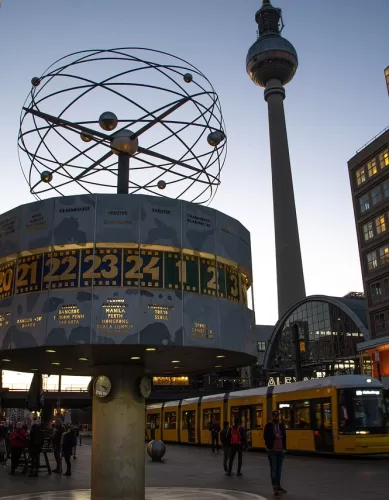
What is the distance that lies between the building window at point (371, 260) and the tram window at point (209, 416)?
90.7ft

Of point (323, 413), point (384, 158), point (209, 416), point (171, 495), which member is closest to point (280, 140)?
point (384, 158)

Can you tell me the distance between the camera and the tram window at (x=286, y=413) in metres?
28.3

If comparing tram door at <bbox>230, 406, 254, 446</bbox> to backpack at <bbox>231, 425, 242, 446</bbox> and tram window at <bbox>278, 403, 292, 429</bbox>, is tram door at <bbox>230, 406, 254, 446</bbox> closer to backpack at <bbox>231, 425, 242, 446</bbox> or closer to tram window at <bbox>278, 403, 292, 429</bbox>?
tram window at <bbox>278, 403, 292, 429</bbox>

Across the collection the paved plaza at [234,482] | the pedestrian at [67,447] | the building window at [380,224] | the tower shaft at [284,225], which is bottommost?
the paved plaza at [234,482]

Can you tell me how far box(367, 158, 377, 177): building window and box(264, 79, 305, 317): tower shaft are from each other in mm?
50057

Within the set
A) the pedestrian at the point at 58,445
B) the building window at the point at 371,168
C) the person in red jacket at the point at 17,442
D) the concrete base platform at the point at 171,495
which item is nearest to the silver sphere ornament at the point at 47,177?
the concrete base platform at the point at 171,495

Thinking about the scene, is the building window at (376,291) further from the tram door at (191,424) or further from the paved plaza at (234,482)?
the paved plaza at (234,482)

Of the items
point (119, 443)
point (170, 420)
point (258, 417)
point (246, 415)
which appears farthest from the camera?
point (170, 420)

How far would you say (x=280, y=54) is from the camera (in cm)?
12325

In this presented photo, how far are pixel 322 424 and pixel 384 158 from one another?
3762 centimetres

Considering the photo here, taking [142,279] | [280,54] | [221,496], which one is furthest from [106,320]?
[280,54]

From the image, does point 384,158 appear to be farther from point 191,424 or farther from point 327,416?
point 327,416

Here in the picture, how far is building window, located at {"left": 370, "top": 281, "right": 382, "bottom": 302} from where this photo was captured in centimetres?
5509

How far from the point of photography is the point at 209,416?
1432 inches
